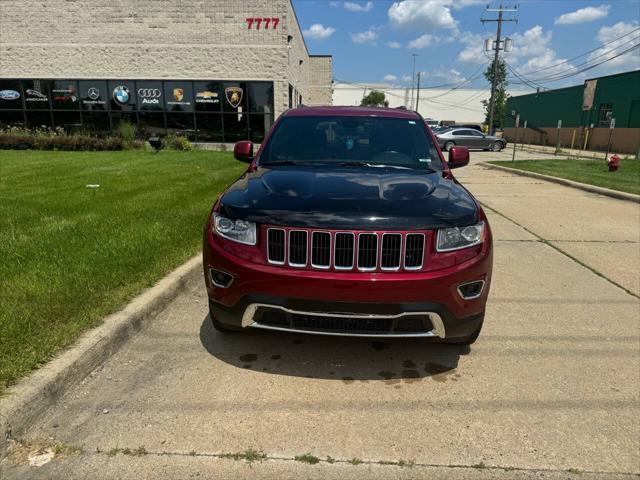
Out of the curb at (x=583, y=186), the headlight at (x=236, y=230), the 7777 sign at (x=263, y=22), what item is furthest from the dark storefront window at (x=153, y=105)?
the headlight at (x=236, y=230)

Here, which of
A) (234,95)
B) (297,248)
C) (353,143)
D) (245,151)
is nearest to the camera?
(297,248)

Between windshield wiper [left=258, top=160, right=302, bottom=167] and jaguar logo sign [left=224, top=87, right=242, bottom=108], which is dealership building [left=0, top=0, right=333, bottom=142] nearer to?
jaguar logo sign [left=224, top=87, right=242, bottom=108]

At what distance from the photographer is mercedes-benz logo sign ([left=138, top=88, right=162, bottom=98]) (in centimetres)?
2319

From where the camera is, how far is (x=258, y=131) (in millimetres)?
23641

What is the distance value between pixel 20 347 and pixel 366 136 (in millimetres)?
3116

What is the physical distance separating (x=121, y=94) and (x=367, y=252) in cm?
2378

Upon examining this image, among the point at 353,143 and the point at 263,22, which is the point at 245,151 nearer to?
the point at 353,143

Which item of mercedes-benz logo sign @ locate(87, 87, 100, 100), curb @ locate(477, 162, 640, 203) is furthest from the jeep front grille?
mercedes-benz logo sign @ locate(87, 87, 100, 100)

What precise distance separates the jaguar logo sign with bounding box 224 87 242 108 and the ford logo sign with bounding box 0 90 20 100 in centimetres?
1030

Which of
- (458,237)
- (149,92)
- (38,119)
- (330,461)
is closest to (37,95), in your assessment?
(38,119)

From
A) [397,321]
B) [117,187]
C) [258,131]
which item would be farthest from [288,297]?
[258,131]

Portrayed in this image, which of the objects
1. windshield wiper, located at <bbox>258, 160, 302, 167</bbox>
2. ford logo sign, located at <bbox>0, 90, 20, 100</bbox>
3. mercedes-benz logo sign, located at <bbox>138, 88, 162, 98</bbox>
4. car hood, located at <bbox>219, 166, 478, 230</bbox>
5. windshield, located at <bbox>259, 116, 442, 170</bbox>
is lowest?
car hood, located at <bbox>219, 166, 478, 230</bbox>

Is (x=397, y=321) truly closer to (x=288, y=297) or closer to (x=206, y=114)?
(x=288, y=297)

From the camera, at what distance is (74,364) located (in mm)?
2891
